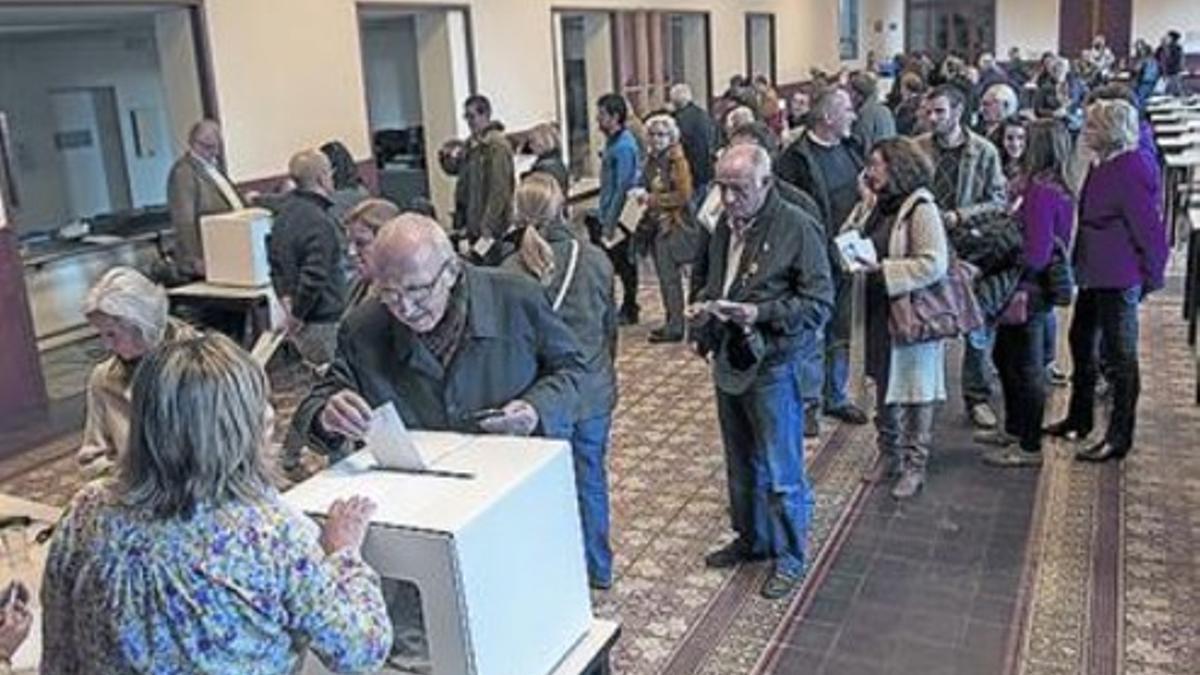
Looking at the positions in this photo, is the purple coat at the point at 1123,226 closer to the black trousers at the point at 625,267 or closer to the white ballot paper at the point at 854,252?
the white ballot paper at the point at 854,252

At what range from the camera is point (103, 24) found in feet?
27.9

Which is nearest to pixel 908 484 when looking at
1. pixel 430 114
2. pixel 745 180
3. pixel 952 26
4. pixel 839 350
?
pixel 839 350

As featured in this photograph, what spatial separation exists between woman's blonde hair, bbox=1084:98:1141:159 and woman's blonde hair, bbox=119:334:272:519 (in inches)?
139

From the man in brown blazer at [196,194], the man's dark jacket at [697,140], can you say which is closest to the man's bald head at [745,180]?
the man in brown blazer at [196,194]

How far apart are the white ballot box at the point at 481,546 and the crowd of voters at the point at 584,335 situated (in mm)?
80

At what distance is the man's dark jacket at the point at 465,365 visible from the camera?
230 centimetres

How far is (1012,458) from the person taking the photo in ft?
14.9

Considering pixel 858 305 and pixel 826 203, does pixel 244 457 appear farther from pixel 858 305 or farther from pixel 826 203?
pixel 826 203

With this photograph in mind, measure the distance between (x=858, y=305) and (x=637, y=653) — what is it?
1.84m

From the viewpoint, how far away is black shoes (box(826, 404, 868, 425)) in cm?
511

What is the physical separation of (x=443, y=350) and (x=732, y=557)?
1857 mm

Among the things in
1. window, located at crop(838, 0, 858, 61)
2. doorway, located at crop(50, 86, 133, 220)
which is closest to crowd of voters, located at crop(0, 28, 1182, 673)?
doorway, located at crop(50, 86, 133, 220)

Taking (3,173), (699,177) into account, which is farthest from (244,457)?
(699,177)

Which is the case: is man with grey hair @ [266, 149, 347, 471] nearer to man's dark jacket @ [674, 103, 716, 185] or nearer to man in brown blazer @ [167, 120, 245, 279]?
man in brown blazer @ [167, 120, 245, 279]
